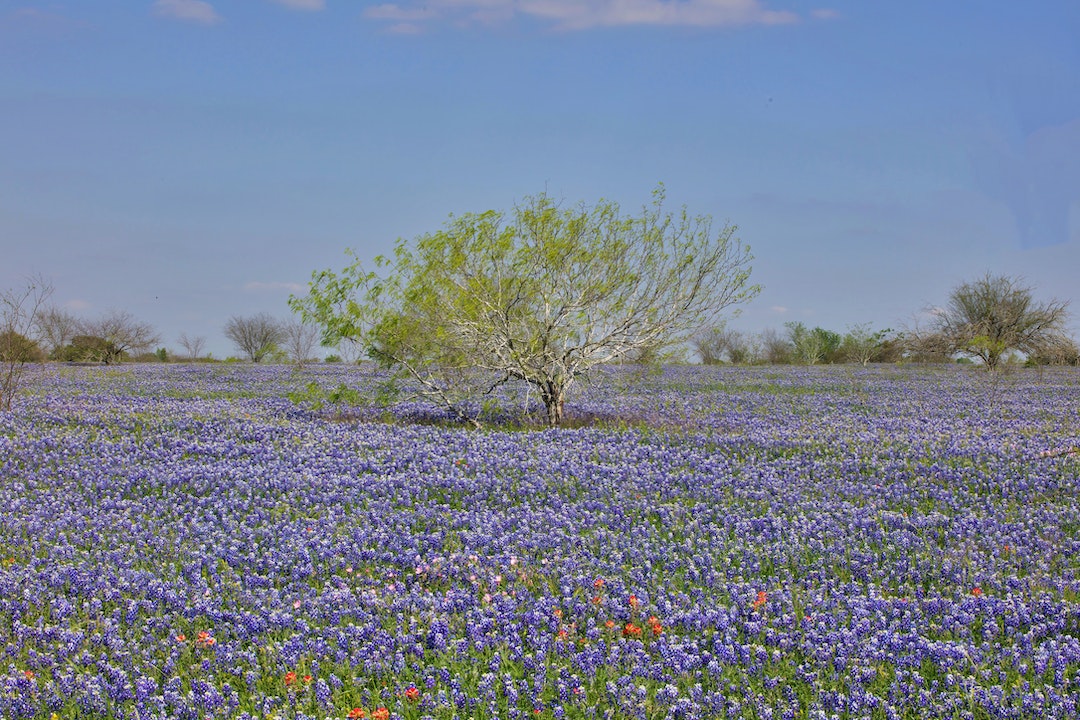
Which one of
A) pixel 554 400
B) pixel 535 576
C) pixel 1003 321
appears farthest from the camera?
pixel 1003 321

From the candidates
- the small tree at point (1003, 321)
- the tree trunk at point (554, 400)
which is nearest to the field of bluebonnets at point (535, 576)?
the tree trunk at point (554, 400)

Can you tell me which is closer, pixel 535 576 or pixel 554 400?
pixel 535 576

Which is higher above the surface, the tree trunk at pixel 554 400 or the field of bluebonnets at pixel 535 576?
the tree trunk at pixel 554 400

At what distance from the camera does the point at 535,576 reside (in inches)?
273

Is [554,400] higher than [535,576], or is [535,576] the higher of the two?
[554,400]

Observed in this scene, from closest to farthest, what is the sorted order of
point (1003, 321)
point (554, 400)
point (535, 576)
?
1. point (535, 576)
2. point (554, 400)
3. point (1003, 321)

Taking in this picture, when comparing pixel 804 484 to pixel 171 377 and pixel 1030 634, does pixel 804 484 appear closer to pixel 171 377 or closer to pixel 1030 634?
pixel 1030 634

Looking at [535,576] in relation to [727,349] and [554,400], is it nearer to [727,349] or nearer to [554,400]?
[554,400]

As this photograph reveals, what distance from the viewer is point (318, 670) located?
17.6 ft

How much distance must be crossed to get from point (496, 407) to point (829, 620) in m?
12.2

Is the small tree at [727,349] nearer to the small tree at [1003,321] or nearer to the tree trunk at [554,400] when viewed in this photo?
the small tree at [1003,321]

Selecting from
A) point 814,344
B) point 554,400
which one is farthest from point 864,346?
point 554,400

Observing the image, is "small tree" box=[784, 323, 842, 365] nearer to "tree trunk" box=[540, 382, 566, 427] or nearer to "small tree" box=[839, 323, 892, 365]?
"small tree" box=[839, 323, 892, 365]

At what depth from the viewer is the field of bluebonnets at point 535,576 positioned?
16.7 ft
